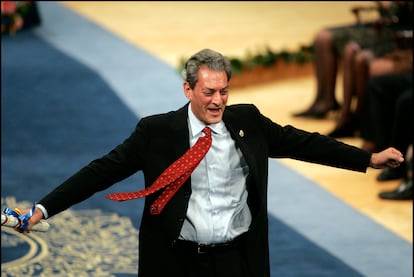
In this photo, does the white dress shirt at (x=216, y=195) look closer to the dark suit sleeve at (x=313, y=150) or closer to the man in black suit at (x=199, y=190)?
the man in black suit at (x=199, y=190)

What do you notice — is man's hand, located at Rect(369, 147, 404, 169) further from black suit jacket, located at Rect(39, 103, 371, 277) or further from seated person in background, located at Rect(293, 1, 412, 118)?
seated person in background, located at Rect(293, 1, 412, 118)

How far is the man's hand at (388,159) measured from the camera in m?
4.99

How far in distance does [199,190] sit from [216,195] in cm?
7

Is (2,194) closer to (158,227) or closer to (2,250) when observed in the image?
(2,250)

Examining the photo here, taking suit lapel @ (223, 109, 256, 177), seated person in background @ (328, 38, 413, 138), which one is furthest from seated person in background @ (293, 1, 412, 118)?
suit lapel @ (223, 109, 256, 177)

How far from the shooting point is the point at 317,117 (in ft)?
→ 35.0

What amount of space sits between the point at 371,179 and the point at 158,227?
4502mm

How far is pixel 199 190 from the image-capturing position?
4883 mm

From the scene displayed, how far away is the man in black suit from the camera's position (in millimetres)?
4863

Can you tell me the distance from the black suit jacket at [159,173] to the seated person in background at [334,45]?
5.06 meters

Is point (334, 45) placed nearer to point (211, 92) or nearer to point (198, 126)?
point (198, 126)

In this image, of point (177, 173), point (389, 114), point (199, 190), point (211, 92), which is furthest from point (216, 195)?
point (389, 114)

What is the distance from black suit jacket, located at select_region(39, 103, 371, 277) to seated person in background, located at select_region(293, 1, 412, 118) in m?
5.06

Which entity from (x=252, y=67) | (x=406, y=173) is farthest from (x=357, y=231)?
(x=252, y=67)
